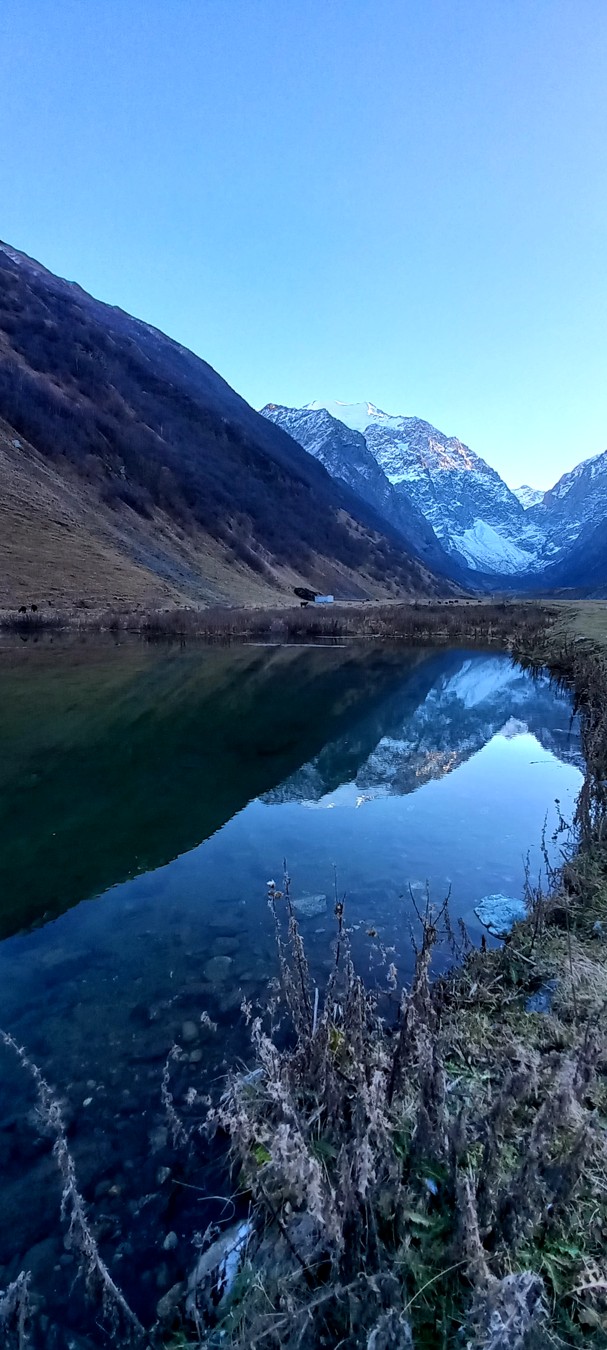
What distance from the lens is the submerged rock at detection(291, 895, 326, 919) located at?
8837mm

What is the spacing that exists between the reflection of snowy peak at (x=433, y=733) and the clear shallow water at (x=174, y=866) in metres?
0.13

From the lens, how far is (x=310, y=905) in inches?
359

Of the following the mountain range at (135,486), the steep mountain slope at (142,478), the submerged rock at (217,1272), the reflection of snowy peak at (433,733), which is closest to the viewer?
the submerged rock at (217,1272)

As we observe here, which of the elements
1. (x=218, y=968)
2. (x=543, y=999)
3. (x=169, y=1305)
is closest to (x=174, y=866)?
(x=218, y=968)

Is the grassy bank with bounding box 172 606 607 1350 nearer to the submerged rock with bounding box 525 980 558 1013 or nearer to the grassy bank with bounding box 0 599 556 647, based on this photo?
the submerged rock with bounding box 525 980 558 1013

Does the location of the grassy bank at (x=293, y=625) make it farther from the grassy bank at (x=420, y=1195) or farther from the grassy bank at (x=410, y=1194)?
the grassy bank at (x=420, y=1195)

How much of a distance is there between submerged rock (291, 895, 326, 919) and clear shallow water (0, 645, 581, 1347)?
2.1 inches

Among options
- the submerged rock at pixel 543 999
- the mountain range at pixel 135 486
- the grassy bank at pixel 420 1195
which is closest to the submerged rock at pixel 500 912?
the submerged rock at pixel 543 999

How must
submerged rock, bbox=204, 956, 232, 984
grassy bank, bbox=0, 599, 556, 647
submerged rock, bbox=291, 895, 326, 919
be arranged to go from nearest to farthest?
submerged rock, bbox=204, 956, 232, 984 < submerged rock, bbox=291, 895, 326, 919 < grassy bank, bbox=0, 599, 556, 647

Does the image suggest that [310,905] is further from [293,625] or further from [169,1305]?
[293,625]

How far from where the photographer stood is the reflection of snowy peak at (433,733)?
1603cm

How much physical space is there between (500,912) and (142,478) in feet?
304

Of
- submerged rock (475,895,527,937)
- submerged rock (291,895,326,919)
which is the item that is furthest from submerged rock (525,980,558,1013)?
submerged rock (291,895,326,919)

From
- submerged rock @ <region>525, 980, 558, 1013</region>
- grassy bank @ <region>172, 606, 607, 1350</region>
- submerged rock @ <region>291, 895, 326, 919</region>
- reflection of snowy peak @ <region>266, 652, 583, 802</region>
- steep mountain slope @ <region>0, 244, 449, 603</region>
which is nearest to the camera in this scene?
grassy bank @ <region>172, 606, 607, 1350</region>
